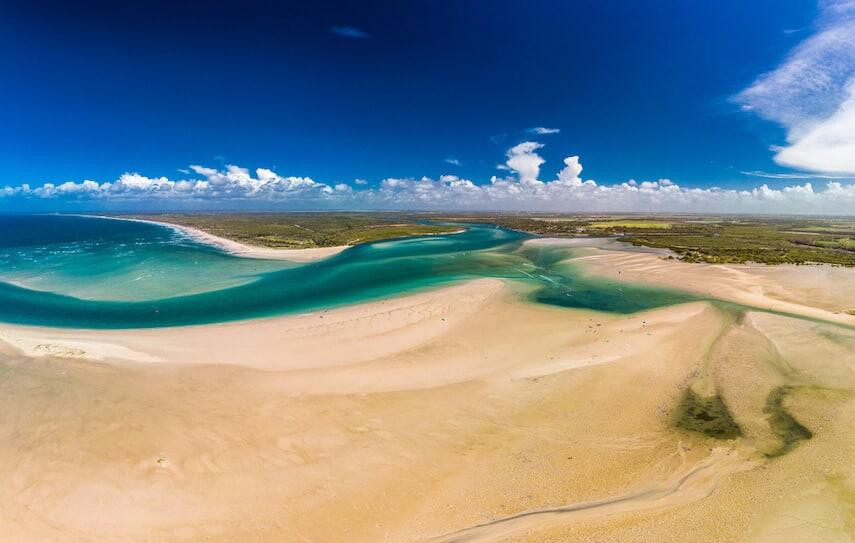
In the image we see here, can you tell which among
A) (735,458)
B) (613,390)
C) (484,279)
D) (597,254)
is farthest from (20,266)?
(597,254)

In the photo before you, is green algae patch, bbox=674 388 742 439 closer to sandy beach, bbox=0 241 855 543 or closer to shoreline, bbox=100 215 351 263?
sandy beach, bbox=0 241 855 543

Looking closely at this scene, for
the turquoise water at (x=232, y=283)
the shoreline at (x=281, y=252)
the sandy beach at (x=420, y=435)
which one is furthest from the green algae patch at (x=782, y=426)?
the shoreline at (x=281, y=252)

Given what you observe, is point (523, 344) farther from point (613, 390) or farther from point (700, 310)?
point (700, 310)

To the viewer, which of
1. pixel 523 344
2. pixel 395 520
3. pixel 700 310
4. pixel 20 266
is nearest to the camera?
pixel 395 520

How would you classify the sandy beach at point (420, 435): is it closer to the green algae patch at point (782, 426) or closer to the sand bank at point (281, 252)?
the green algae patch at point (782, 426)

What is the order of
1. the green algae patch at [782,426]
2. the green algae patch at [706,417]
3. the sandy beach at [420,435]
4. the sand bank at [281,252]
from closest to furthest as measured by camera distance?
the sandy beach at [420,435] → the green algae patch at [782,426] → the green algae patch at [706,417] → the sand bank at [281,252]

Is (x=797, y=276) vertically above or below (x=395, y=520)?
above
